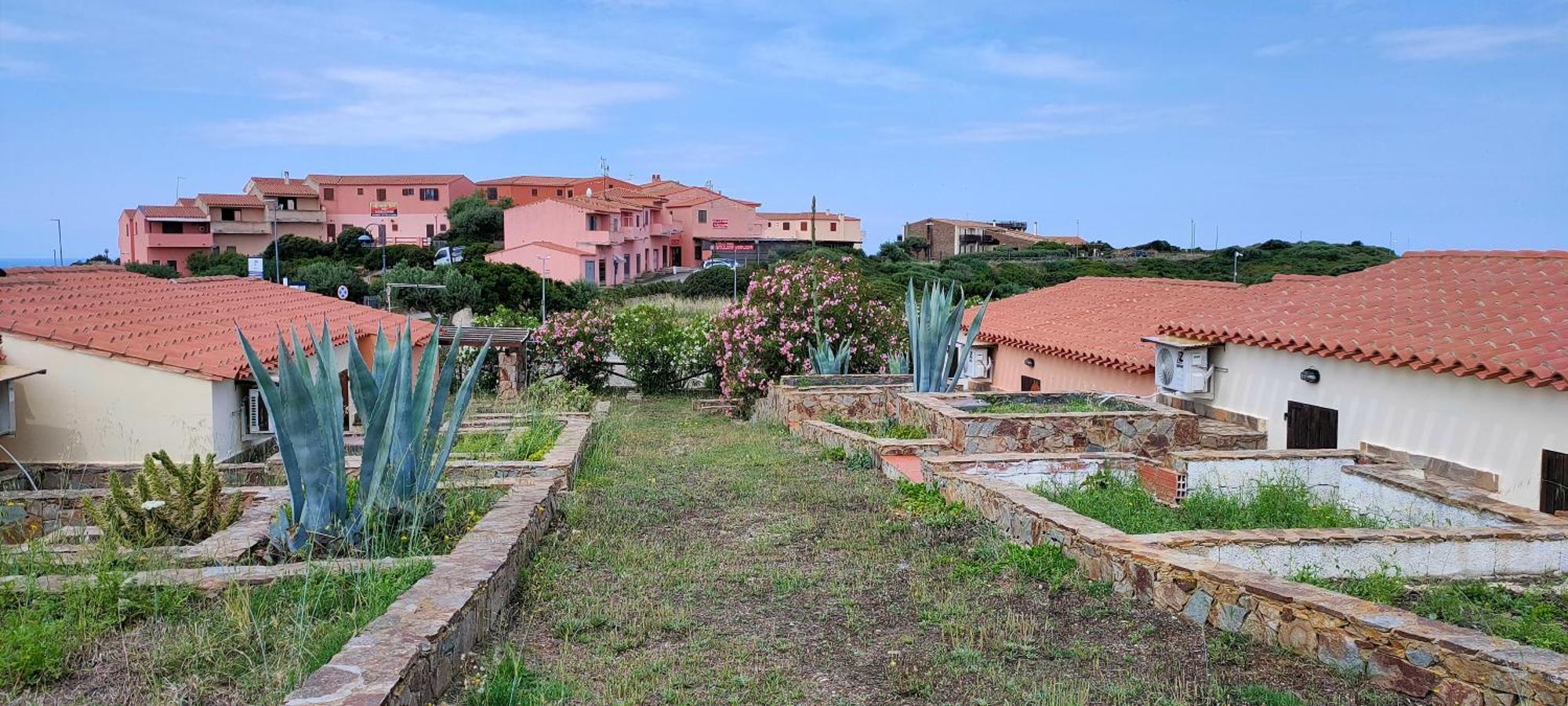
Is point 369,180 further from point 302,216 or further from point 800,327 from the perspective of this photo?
point 800,327

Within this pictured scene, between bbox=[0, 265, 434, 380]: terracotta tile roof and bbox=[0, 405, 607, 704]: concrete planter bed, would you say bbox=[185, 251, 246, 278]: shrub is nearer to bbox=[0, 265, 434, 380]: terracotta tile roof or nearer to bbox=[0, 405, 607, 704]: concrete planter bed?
bbox=[0, 265, 434, 380]: terracotta tile roof

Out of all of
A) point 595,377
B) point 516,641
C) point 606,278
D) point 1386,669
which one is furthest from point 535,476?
point 606,278

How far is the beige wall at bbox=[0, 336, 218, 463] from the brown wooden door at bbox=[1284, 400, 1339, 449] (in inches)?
445

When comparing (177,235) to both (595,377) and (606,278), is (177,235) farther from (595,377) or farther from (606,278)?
(595,377)

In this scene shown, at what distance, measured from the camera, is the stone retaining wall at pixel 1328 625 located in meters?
4.33

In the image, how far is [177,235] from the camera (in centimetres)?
6266

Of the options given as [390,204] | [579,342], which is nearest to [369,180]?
[390,204]

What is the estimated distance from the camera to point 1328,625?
498 centimetres

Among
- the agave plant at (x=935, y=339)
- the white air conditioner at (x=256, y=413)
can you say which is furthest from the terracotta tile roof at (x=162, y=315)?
the agave plant at (x=935, y=339)

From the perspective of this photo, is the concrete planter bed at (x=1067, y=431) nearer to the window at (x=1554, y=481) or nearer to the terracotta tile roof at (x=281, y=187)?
the window at (x=1554, y=481)

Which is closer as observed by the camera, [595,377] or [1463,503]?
[1463,503]

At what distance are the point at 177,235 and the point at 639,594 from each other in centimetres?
6537

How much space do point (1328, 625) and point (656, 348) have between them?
21.2 metres

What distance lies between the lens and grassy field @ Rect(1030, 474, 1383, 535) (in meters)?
7.67
